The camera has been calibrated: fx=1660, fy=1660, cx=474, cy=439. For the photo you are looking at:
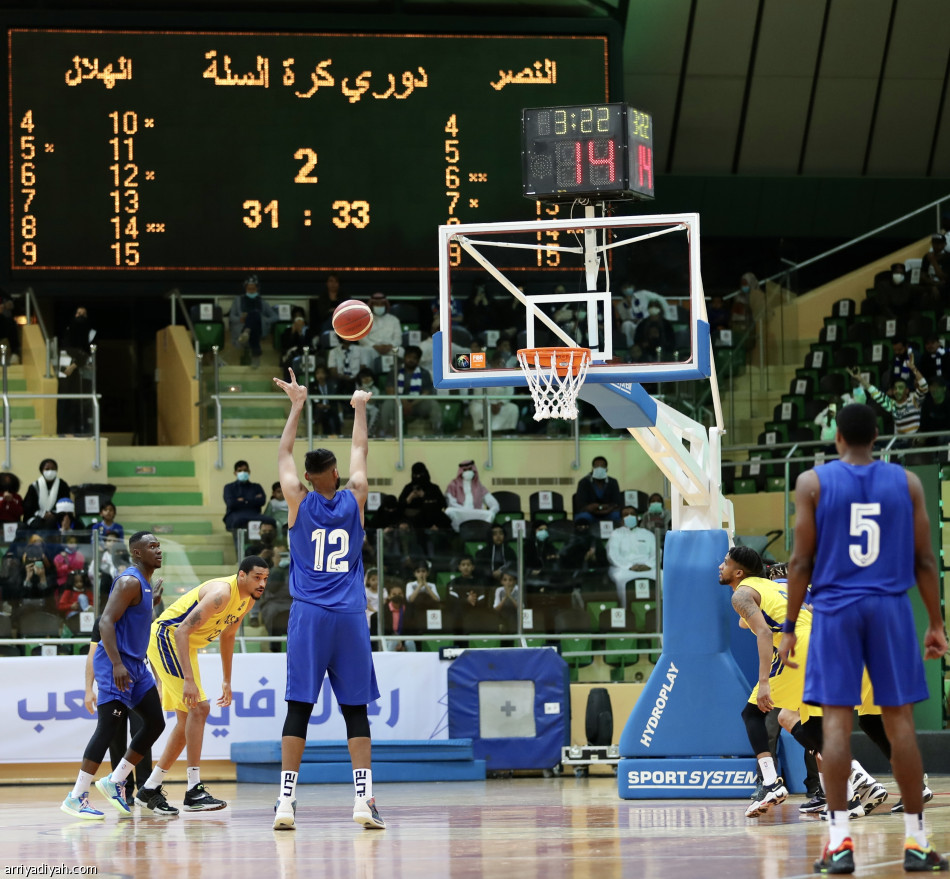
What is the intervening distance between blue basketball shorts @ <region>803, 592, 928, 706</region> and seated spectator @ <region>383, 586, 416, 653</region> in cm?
976

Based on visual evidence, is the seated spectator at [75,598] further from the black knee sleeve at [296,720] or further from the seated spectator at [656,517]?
the black knee sleeve at [296,720]

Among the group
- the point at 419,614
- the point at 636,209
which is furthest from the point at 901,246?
the point at 419,614

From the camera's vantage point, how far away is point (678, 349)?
12.9 metres

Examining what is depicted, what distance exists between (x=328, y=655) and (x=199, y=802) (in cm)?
282

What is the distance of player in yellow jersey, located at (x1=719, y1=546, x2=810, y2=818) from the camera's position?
1005 centimetres

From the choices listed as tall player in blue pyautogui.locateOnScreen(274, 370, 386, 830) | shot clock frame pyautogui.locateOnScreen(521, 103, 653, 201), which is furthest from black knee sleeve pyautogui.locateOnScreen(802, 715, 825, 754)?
shot clock frame pyautogui.locateOnScreen(521, 103, 653, 201)

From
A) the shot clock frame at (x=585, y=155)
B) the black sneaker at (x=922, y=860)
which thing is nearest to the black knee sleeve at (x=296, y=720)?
the black sneaker at (x=922, y=860)

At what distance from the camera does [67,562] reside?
15.8 m

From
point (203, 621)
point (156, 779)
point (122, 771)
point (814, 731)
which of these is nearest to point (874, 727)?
point (814, 731)

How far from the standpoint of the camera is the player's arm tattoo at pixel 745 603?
10.2 meters

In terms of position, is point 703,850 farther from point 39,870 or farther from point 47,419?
point 47,419

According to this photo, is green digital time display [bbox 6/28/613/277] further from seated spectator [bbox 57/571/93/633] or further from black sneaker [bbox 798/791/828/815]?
black sneaker [bbox 798/791/828/815]

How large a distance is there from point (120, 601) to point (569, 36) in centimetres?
1040

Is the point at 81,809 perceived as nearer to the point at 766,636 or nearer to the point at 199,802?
the point at 199,802
